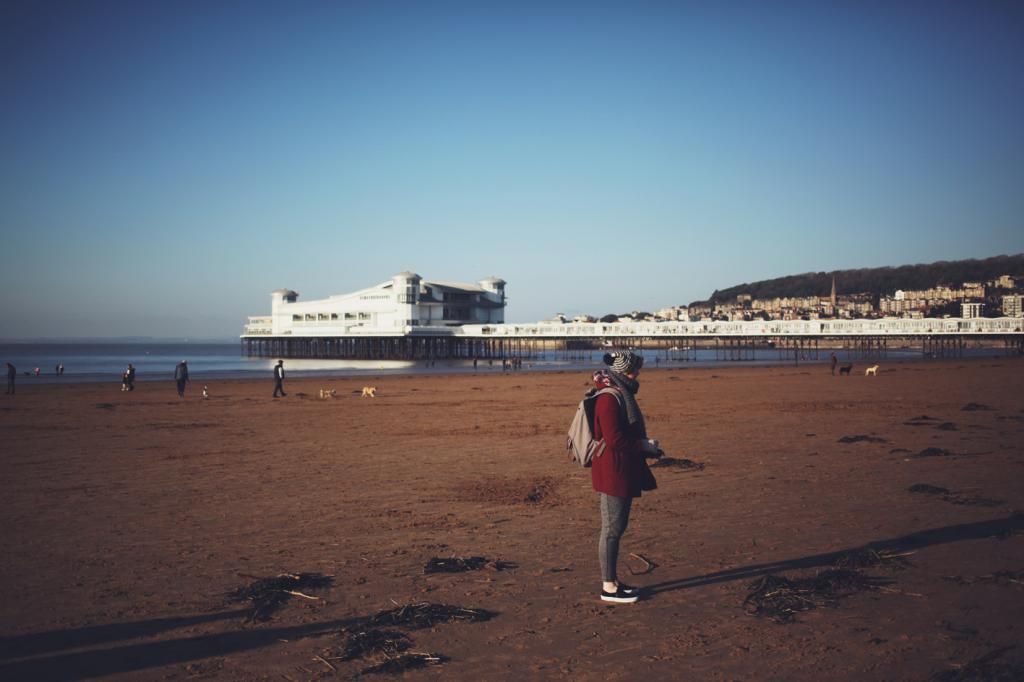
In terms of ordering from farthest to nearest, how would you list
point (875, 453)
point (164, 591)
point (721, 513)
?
point (875, 453), point (721, 513), point (164, 591)

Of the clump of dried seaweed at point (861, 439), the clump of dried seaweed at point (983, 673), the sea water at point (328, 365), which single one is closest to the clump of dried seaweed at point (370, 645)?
the clump of dried seaweed at point (983, 673)

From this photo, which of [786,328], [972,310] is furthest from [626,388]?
[972,310]

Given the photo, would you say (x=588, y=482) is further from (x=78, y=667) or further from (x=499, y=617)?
(x=78, y=667)

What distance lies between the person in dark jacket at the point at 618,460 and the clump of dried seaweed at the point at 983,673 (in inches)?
79.2

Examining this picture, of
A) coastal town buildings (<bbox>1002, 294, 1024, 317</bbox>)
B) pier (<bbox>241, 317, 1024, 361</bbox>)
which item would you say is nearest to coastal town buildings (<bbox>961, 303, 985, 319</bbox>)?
coastal town buildings (<bbox>1002, 294, 1024, 317</bbox>)

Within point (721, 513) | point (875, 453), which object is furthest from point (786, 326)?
point (721, 513)

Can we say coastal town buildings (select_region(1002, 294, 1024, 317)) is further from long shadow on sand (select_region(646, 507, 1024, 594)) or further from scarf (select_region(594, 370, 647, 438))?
scarf (select_region(594, 370, 647, 438))

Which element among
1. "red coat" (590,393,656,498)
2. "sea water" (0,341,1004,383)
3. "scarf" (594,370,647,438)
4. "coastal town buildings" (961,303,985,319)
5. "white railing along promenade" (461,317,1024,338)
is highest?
"coastal town buildings" (961,303,985,319)

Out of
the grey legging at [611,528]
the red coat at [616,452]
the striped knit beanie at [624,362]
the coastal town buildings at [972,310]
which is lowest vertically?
the grey legging at [611,528]

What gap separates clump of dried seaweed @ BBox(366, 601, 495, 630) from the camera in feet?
17.3

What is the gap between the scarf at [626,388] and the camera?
559 centimetres

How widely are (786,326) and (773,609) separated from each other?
3045 inches

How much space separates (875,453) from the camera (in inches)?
498

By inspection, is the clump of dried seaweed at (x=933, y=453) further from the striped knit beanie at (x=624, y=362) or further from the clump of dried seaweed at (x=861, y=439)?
the striped knit beanie at (x=624, y=362)
